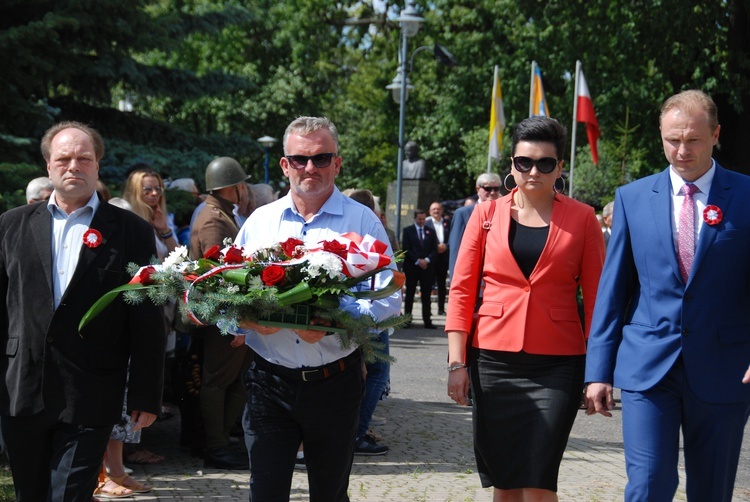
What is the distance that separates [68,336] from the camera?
4527mm

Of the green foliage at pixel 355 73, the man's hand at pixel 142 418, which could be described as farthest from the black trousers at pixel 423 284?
the man's hand at pixel 142 418

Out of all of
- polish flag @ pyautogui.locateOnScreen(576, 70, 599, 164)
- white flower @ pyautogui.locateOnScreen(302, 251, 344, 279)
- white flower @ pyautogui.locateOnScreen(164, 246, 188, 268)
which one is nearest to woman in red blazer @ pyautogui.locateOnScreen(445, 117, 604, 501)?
white flower @ pyautogui.locateOnScreen(302, 251, 344, 279)

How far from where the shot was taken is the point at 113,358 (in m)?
4.63

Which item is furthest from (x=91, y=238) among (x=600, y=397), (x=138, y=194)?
(x=138, y=194)

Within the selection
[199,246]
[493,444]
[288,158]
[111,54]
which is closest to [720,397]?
[493,444]

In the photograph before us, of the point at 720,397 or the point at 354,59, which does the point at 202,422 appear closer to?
the point at 720,397

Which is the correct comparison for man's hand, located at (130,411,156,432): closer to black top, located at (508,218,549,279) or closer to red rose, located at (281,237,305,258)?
red rose, located at (281,237,305,258)

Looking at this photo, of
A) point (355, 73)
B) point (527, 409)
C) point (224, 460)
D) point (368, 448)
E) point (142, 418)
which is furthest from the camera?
point (355, 73)

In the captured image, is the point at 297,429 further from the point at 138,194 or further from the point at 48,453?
the point at 138,194

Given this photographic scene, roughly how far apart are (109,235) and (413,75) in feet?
121

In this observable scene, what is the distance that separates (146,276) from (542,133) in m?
1.91

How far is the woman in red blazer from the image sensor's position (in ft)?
15.6

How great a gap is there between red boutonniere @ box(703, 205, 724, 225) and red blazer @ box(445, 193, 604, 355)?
0.59 metres

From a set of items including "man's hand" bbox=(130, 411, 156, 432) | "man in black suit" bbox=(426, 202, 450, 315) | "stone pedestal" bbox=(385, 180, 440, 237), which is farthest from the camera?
"stone pedestal" bbox=(385, 180, 440, 237)
